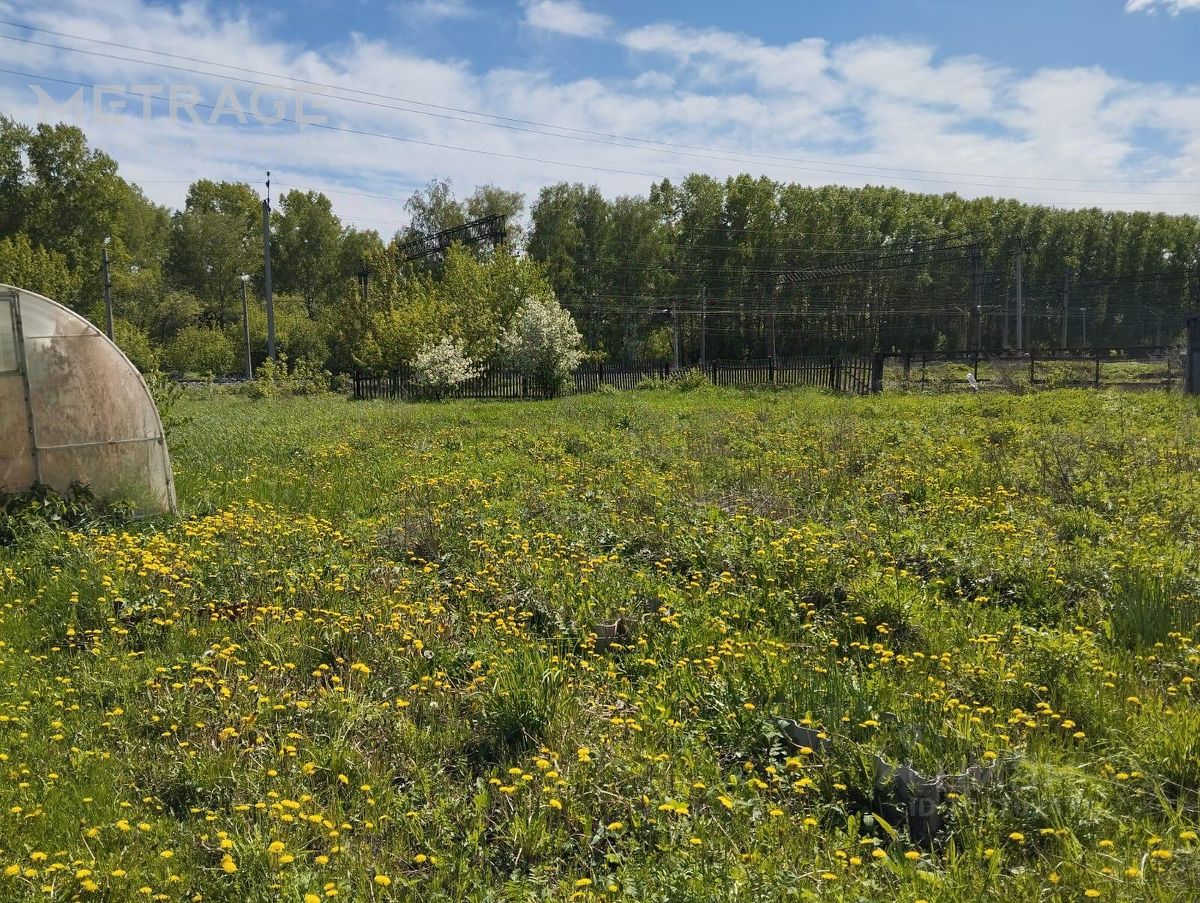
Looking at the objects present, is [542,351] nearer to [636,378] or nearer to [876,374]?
[636,378]

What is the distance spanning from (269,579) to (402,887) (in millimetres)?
3766

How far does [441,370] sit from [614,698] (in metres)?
28.7

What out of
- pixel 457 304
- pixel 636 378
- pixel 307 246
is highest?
pixel 307 246

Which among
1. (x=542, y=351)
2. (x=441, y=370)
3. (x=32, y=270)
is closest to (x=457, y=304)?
(x=441, y=370)

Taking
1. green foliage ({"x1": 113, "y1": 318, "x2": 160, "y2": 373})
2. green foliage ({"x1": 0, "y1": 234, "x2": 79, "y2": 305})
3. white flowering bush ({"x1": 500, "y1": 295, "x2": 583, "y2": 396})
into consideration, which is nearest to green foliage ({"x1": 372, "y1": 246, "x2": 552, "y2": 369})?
white flowering bush ({"x1": 500, "y1": 295, "x2": 583, "y2": 396})

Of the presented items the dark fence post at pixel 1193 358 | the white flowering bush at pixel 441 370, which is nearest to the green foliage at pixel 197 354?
the white flowering bush at pixel 441 370

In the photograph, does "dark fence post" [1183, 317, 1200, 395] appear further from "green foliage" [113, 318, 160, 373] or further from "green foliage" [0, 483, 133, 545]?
"green foliage" [113, 318, 160, 373]

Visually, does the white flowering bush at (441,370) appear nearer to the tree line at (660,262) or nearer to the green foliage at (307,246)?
the tree line at (660,262)

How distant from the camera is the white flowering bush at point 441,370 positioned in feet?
106

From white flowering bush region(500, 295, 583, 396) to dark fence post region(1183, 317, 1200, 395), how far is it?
19887 millimetres

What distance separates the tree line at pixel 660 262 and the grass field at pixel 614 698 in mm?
44936

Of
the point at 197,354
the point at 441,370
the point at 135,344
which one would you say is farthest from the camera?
the point at 197,354

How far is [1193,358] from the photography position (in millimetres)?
21578

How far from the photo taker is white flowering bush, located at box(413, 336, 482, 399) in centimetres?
3222
